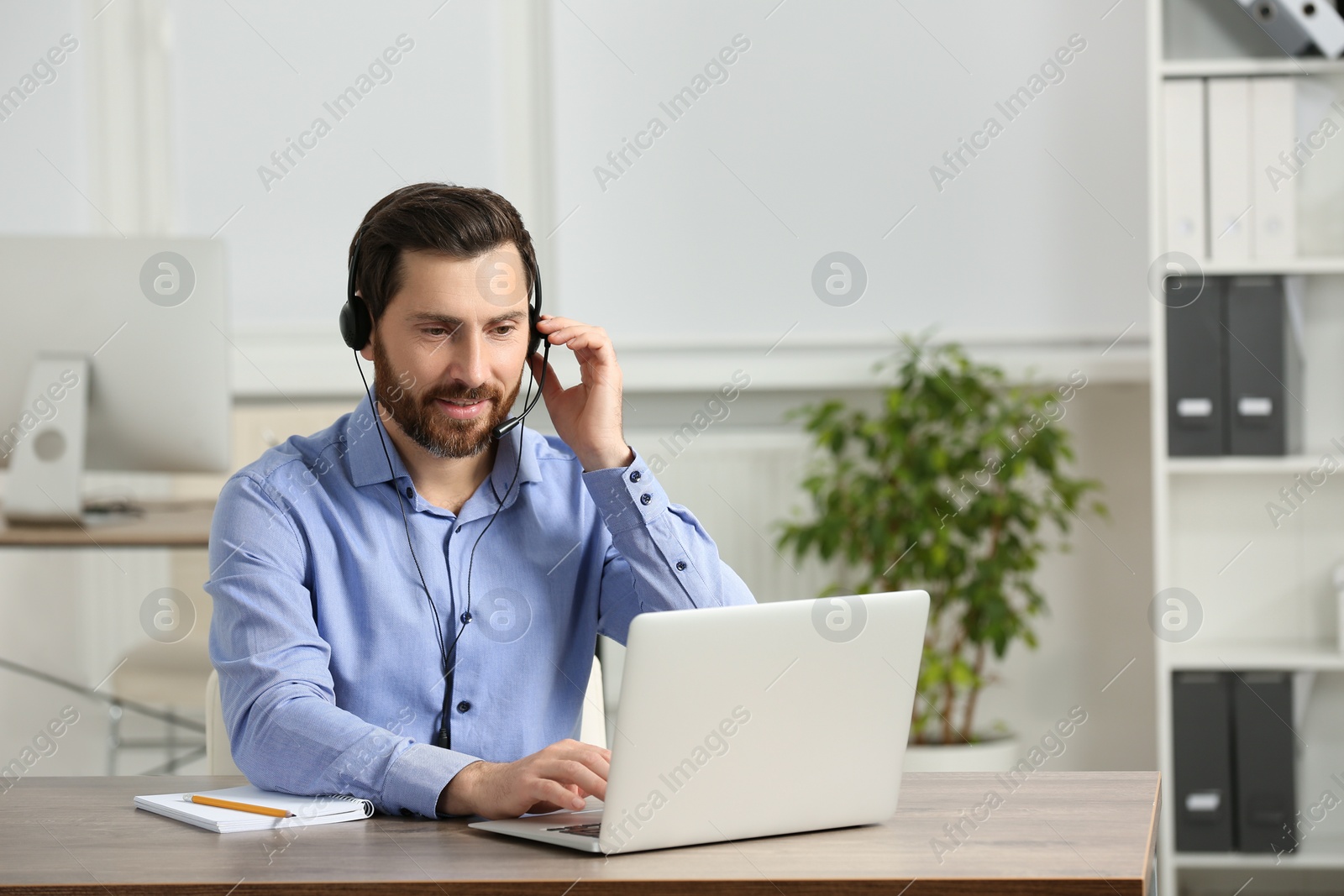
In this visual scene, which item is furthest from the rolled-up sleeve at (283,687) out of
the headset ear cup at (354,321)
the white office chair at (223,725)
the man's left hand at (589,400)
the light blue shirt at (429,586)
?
the man's left hand at (589,400)

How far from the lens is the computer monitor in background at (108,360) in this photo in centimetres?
243

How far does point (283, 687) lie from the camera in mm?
1228

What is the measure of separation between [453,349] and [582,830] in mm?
566

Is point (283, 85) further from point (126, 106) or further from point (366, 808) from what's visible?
point (366, 808)

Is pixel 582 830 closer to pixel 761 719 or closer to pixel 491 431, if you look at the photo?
pixel 761 719

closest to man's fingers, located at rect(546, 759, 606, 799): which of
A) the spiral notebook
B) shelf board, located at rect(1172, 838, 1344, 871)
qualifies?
the spiral notebook

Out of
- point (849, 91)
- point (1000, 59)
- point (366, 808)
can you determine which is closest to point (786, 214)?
point (849, 91)

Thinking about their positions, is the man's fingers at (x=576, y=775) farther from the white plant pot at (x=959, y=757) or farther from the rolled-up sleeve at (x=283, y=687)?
the white plant pot at (x=959, y=757)

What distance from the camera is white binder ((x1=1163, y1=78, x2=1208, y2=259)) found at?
2812mm

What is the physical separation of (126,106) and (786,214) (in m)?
1.73

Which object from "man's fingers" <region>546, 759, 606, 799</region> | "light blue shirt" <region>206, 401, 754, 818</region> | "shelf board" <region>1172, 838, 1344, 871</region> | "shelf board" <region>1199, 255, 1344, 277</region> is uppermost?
"shelf board" <region>1199, 255, 1344, 277</region>

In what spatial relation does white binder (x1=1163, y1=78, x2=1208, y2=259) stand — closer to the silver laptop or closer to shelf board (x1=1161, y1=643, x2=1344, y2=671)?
shelf board (x1=1161, y1=643, x2=1344, y2=671)

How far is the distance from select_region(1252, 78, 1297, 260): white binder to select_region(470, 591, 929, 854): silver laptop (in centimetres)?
208

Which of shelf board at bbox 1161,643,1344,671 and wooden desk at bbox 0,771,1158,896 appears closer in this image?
wooden desk at bbox 0,771,1158,896
